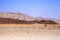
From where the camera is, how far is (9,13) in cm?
7300

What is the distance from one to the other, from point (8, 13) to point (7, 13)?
2.73 feet

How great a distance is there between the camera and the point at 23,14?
7288 centimetres

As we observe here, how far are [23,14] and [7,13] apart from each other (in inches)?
295

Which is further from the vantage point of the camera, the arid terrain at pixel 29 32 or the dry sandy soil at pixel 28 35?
the arid terrain at pixel 29 32

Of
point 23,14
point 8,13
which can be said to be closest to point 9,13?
point 8,13

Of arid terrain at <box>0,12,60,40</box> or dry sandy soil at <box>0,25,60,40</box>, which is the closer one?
dry sandy soil at <box>0,25,60,40</box>

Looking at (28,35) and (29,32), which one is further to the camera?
(29,32)

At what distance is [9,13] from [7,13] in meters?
1.28

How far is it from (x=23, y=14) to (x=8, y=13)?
7.08 m

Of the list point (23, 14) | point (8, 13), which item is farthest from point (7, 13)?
point (23, 14)

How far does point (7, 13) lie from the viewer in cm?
7200

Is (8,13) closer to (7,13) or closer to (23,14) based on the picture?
(7,13)

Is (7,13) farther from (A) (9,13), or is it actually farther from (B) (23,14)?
(B) (23,14)
